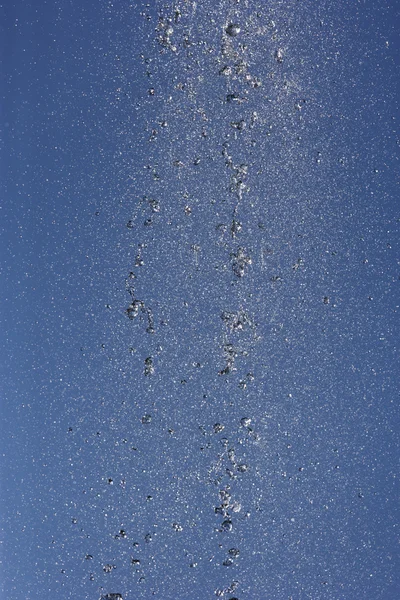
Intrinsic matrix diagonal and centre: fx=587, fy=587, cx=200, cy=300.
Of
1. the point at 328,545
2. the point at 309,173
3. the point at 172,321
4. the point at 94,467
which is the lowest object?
the point at 328,545

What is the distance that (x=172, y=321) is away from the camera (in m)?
0.79

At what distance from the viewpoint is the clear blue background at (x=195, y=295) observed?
78cm

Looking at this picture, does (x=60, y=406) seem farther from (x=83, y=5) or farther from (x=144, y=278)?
(x=83, y=5)

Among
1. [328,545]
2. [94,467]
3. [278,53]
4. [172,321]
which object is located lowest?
[328,545]

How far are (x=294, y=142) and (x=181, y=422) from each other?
41cm

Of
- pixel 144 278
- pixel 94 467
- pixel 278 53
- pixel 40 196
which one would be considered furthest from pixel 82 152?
pixel 94 467

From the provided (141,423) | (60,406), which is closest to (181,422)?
(141,423)

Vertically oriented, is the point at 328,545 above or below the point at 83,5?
below

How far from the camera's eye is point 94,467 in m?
0.79

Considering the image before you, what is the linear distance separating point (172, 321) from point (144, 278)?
7 cm

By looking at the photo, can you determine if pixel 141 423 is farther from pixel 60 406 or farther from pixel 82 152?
pixel 82 152

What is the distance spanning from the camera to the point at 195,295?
2.58 feet

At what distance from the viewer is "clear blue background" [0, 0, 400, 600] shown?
78 cm

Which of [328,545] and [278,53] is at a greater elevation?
[278,53]
